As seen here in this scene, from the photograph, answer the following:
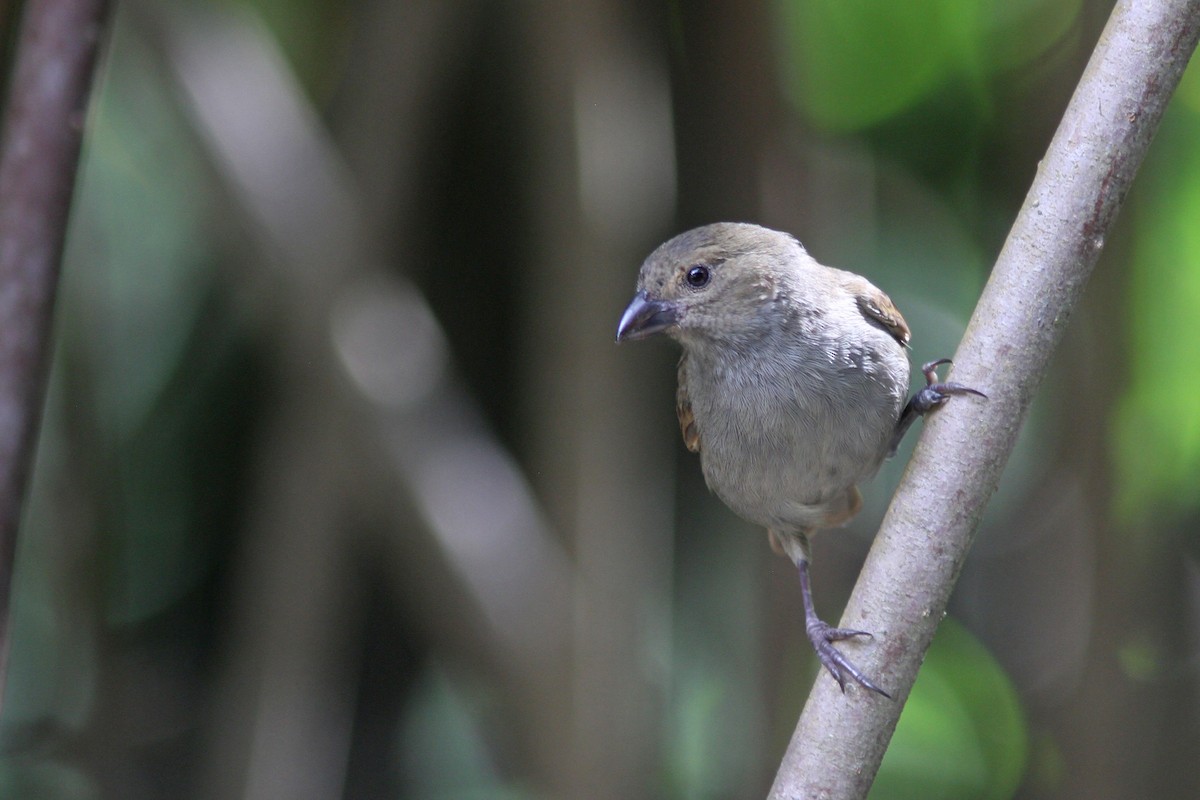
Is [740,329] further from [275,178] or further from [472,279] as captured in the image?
[472,279]

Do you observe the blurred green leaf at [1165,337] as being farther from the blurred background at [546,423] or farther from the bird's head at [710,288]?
the bird's head at [710,288]

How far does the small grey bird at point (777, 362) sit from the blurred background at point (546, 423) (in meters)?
0.91

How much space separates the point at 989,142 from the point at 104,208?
2917 millimetres

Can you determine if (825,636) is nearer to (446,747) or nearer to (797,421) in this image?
(797,421)

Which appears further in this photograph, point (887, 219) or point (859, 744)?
point (887, 219)

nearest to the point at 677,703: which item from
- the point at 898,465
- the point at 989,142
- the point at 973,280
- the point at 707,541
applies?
the point at 707,541

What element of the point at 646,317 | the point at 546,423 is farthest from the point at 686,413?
Answer: the point at 546,423

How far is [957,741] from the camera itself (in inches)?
135

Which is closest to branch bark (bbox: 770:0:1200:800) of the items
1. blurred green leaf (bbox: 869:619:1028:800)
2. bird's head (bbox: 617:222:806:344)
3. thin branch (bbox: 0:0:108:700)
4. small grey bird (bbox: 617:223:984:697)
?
small grey bird (bbox: 617:223:984:697)

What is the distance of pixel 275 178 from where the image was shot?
11.7 feet

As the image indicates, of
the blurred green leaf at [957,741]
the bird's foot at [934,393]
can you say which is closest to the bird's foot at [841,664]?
the bird's foot at [934,393]

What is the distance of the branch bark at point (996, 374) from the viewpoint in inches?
58.2

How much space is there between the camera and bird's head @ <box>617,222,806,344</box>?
7.81ft

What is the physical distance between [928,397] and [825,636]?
0.44 metres
